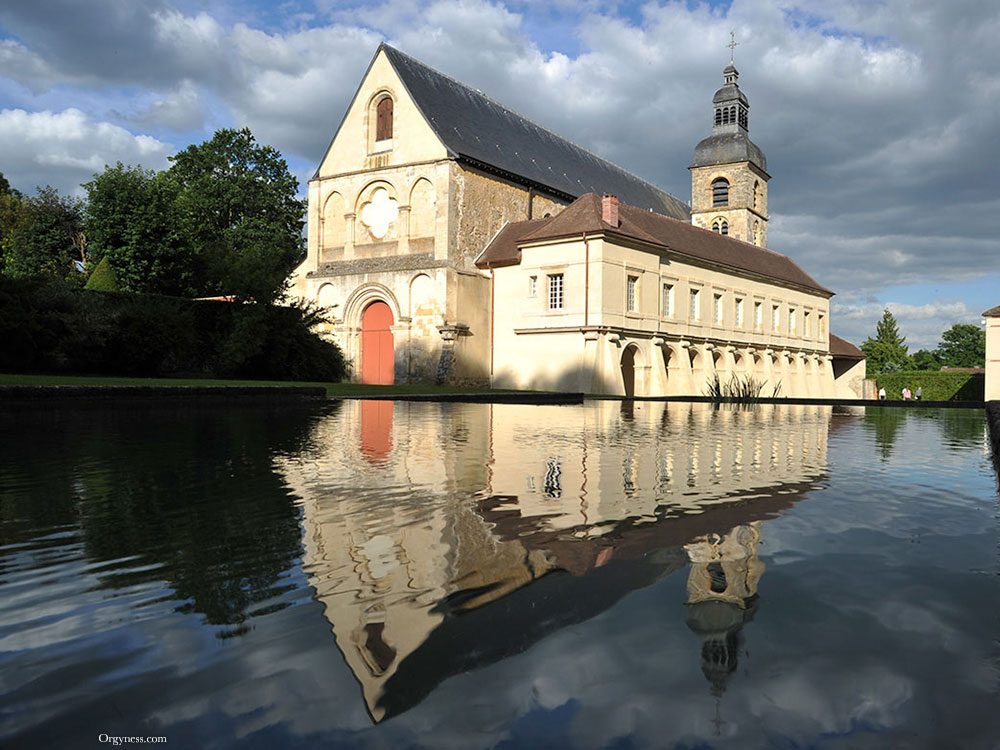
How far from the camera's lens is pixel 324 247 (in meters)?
41.7

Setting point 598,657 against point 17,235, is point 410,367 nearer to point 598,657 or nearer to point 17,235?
point 17,235

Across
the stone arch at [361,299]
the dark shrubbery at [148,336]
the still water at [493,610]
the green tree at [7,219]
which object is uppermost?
the green tree at [7,219]

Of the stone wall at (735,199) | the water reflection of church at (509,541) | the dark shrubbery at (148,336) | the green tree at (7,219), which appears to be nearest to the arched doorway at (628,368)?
the dark shrubbery at (148,336)

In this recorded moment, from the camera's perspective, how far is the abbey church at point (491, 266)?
34906 millimetres

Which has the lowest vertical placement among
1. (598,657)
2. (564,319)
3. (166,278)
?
(598,657)

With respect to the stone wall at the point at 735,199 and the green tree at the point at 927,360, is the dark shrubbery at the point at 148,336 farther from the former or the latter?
the green tree at the point at 927,360

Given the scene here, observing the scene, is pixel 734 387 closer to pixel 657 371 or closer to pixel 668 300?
pixel 668 300

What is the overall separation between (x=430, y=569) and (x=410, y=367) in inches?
1359

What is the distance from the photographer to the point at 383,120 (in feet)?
129

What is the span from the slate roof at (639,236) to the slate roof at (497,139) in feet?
12.4

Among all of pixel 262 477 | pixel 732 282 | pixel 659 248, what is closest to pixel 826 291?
pixel 732 282

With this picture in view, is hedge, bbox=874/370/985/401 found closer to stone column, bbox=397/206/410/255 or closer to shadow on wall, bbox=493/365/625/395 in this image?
shadow on wall, bbox=493/365/625/395

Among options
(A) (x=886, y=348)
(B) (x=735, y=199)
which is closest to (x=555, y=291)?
(B) (x=735, y=199)

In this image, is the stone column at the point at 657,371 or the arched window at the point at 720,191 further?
the arched window at the point at 720,191
